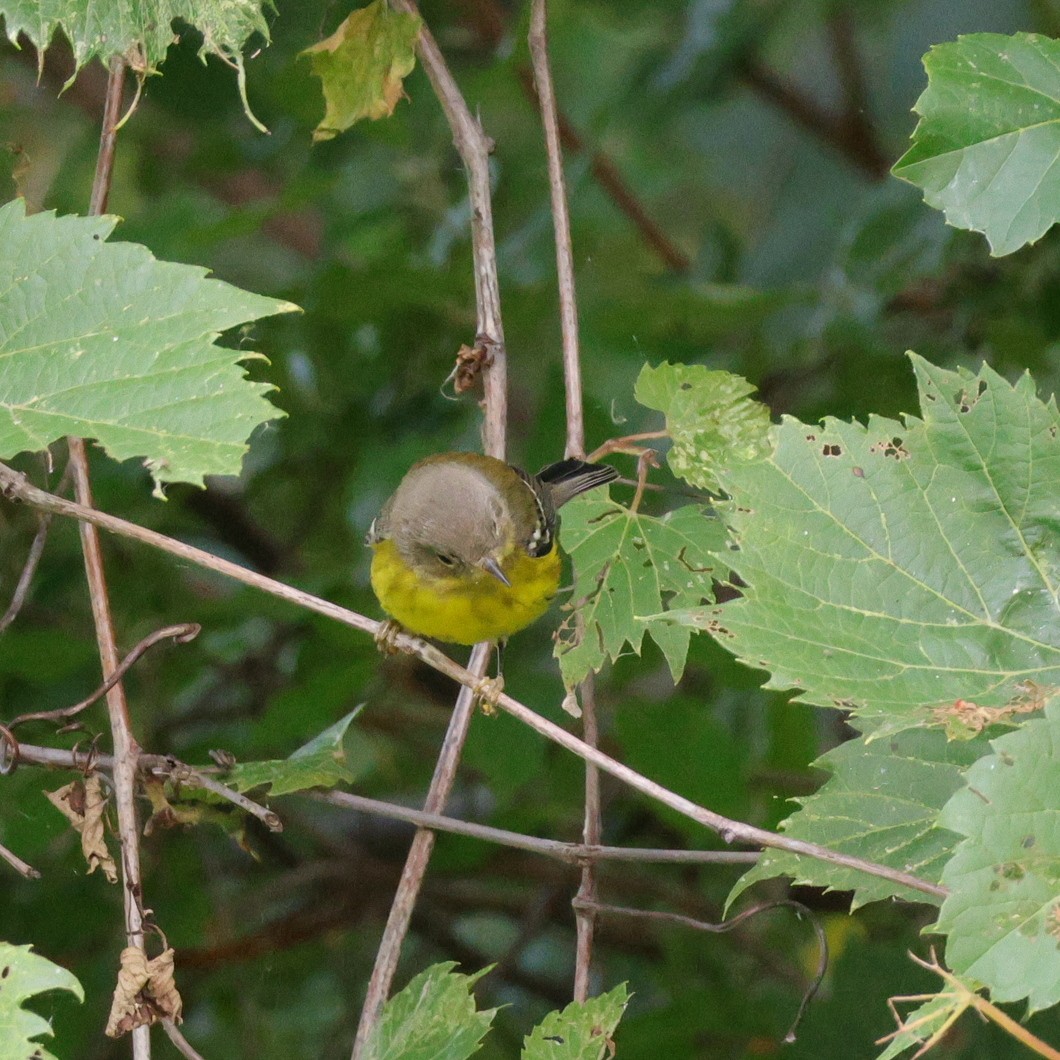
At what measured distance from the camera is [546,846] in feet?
7.25

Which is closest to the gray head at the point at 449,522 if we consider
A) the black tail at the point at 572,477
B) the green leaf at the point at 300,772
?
the black tail at the point at 572,477

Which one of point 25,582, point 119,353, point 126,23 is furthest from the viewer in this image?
point 25,582

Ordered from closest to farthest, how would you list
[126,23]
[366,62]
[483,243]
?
[126,23] < [483,243] < [366,62]

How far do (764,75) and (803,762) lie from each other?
109 inches

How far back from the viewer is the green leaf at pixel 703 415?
2609 mm

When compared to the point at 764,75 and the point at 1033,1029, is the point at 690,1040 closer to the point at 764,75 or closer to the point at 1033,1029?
the point at 1033,1029

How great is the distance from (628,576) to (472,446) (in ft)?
6.40

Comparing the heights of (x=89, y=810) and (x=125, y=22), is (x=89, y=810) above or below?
below

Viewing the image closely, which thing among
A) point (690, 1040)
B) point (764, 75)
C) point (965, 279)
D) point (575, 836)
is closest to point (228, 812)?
point (690, 1040)

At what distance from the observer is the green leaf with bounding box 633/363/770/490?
261 centimetres

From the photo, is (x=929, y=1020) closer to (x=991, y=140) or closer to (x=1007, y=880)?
(x=1007, y=880)

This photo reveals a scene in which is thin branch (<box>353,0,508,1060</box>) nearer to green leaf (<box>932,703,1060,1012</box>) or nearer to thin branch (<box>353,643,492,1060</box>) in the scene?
thin branch (<box>353,643,492,1060</box>)

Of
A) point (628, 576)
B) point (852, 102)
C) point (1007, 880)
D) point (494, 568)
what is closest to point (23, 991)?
point (1007, 880)

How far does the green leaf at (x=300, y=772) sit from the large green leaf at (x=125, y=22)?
4.22 feet
